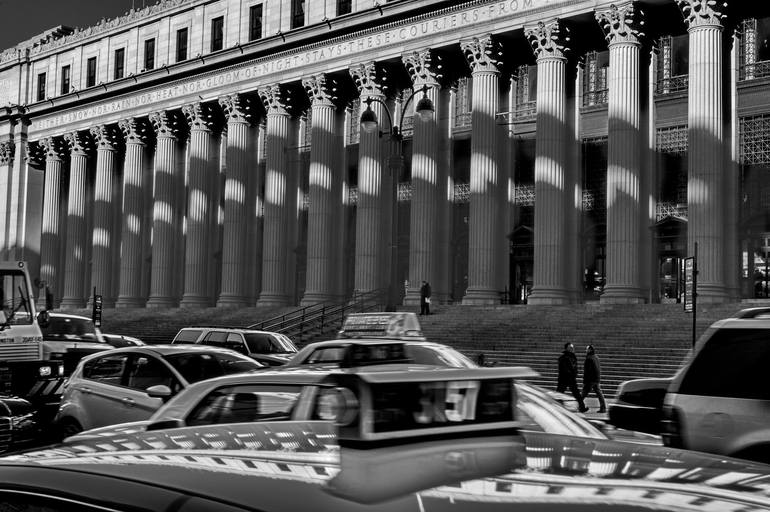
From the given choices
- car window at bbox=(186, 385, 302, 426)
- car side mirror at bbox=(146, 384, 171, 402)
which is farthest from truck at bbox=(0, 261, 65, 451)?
car window at bbox=(186, 385, 302, 426)

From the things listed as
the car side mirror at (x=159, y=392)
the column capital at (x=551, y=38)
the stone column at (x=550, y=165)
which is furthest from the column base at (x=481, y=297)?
the car side mirror at (x=159, y=392)

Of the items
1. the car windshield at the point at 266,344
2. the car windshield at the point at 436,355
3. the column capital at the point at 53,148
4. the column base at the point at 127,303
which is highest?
the column capital at the point at 53,148

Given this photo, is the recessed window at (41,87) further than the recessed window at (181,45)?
Yes

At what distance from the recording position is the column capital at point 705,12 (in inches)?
1331

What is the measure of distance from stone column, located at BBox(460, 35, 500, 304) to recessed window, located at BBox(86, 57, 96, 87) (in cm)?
3090

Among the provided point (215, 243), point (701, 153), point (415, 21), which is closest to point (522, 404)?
point (701, 153)

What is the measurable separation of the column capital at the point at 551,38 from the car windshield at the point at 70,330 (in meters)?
21.5

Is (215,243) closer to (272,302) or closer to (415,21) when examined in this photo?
(272,302)

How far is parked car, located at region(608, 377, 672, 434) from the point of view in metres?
11.1

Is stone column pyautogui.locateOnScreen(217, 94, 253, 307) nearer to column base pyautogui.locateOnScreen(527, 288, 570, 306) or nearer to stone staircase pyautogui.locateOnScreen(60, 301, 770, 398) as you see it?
stone staircase pyautogui.locateOnScreen(60, 301, 770, 398)

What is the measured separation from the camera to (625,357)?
93.7 feet

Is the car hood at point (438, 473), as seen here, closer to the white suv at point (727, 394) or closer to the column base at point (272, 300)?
the white suv at point (727, 394)

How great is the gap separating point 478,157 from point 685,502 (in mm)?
38268

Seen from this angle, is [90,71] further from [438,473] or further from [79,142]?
[438,473]
